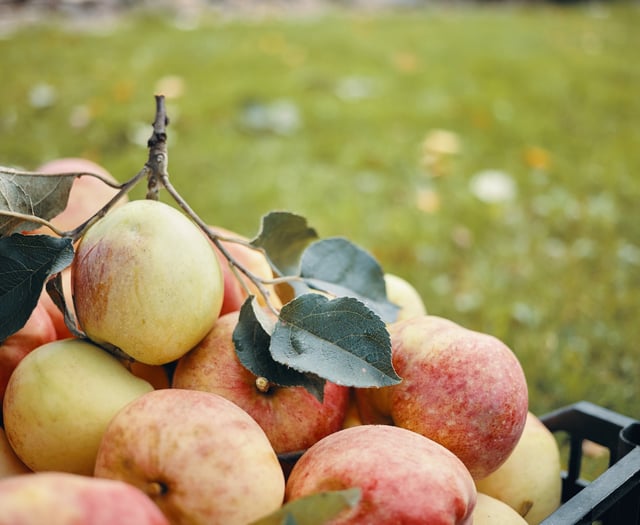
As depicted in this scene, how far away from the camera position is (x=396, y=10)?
609 cm

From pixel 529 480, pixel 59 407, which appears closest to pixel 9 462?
pixel 59 407

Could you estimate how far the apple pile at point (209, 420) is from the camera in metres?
0.71

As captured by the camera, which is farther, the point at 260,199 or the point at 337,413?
the point at 260,199

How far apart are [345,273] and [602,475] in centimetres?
46

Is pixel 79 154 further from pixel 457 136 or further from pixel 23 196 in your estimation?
pixel 23 196

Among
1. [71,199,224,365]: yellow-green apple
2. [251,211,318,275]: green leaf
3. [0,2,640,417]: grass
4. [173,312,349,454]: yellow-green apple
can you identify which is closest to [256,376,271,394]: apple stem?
[173,312,349,454]: yellow-green apple

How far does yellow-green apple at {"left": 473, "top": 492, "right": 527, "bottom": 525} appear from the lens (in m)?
0.88

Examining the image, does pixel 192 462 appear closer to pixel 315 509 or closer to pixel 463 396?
pixel 315 509

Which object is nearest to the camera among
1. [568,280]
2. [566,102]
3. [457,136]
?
[568,280]

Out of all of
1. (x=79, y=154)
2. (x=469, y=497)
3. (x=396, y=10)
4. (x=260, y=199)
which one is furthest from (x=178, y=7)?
(x=469, y=497)

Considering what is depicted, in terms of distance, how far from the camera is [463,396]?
912 mm

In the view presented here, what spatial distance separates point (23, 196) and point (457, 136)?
2585 mm

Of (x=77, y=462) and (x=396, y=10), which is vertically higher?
(x=77, y=462)

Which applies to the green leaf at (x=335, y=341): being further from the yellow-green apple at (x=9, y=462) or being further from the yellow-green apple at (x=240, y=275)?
the yellow-green apple at (x=9, y=462)
